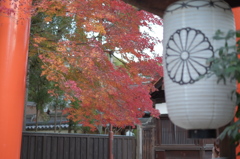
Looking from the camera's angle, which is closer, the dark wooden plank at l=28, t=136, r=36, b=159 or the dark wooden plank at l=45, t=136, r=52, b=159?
the dark wooden plank at l=28, t=136, r=36, b=159

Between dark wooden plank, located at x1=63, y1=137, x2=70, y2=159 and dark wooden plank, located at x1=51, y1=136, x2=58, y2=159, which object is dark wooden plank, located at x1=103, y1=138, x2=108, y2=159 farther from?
dark wooden plank, located at x1=51, y1=136, x2=58, y2=159

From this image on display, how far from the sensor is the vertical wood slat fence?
1144cm

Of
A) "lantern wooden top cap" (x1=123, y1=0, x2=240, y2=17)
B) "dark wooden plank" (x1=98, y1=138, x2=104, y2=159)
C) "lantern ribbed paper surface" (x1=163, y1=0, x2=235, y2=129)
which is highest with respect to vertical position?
"lantern wooden top cap" (x1=123, y1=0, x2=240, y2=17)

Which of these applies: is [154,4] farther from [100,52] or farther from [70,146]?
[70,146]

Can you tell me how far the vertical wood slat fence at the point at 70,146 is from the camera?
37.5ft

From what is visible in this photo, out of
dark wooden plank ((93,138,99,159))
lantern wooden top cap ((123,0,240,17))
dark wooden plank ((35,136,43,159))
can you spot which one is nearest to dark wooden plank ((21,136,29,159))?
dark wooden plank ((35,136,43,159))

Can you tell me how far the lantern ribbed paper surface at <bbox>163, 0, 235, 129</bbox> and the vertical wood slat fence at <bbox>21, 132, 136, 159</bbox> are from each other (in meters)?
9.60

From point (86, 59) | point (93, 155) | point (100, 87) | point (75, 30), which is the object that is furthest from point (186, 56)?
point (93, 155)

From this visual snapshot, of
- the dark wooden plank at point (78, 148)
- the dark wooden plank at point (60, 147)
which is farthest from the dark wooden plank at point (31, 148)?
the dark wooden plank at point (78, 148)

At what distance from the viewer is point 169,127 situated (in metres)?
12.9

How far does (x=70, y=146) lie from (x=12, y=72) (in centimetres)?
627

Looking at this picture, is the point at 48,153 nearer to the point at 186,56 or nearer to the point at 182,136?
the point at 182,136

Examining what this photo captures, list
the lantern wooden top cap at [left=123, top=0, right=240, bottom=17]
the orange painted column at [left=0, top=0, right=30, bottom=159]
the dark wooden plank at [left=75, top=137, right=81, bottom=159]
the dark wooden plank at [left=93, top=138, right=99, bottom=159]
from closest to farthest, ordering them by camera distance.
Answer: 1. the lantern wooden top cap at [left=123, top=0, right=240, bottom=17]
2. the orange painted column at [left=0, top=0, right=30, bottom=159]
3. the dark wooden plank at [left=75, top=137, right=81, bottom=159]
4. the dark wooden plank at [left=93, top=138, right=99, bottom=159]

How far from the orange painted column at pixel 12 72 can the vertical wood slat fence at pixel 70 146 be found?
4.22m
